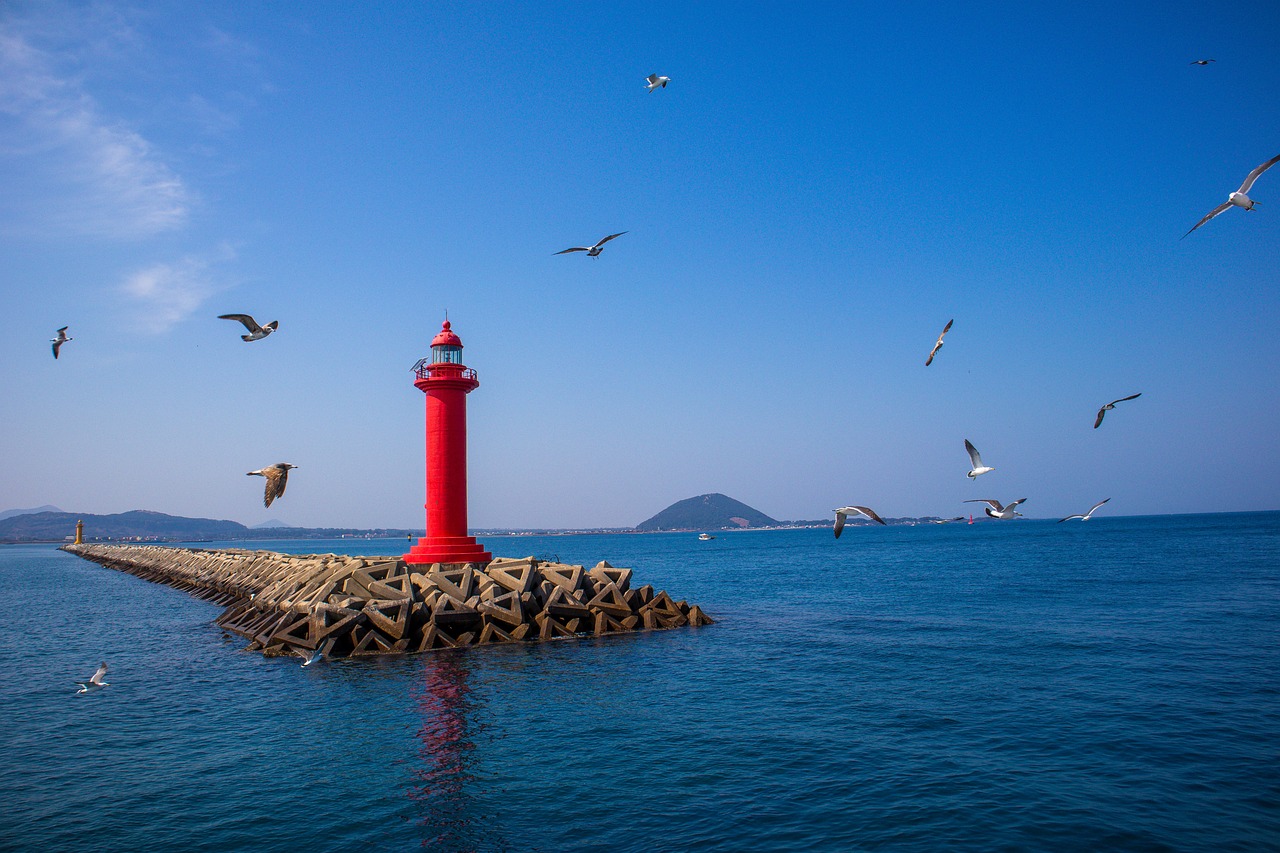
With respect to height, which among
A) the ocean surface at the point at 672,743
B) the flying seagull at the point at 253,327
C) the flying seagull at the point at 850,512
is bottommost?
the ocean surface at the point at 672,743

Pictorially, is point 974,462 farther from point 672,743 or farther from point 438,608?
point 438,608

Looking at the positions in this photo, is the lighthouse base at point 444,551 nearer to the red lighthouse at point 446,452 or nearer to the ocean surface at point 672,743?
the red lighthouse at point 446,452

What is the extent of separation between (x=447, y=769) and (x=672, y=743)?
364 cm

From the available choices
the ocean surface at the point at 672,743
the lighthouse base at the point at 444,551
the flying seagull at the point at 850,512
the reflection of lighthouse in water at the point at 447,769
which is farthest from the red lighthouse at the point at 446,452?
the flying seagull at the point at 850,512

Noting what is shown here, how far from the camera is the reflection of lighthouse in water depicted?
9.25 m

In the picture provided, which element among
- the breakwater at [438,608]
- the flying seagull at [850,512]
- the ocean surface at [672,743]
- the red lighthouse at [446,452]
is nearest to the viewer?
the ocean surface at [672,743]

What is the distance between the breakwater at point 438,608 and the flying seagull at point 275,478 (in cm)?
874

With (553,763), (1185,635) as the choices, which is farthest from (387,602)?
(1185,635)

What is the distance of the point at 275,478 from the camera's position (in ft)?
40.2

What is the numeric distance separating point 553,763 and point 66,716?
1046 cm

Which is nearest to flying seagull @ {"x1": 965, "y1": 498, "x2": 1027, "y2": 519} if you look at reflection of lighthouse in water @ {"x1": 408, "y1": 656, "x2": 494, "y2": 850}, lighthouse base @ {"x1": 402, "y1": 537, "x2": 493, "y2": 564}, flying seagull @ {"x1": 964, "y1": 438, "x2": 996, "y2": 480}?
flying seagull @ {"x1": 964, "y1": 438, "x2": 996, "y2": 480}

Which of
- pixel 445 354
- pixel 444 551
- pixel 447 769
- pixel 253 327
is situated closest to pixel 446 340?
pixel 445 354

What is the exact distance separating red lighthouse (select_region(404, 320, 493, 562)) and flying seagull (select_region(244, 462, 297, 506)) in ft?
36.0

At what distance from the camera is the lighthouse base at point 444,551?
2359 centimetres
